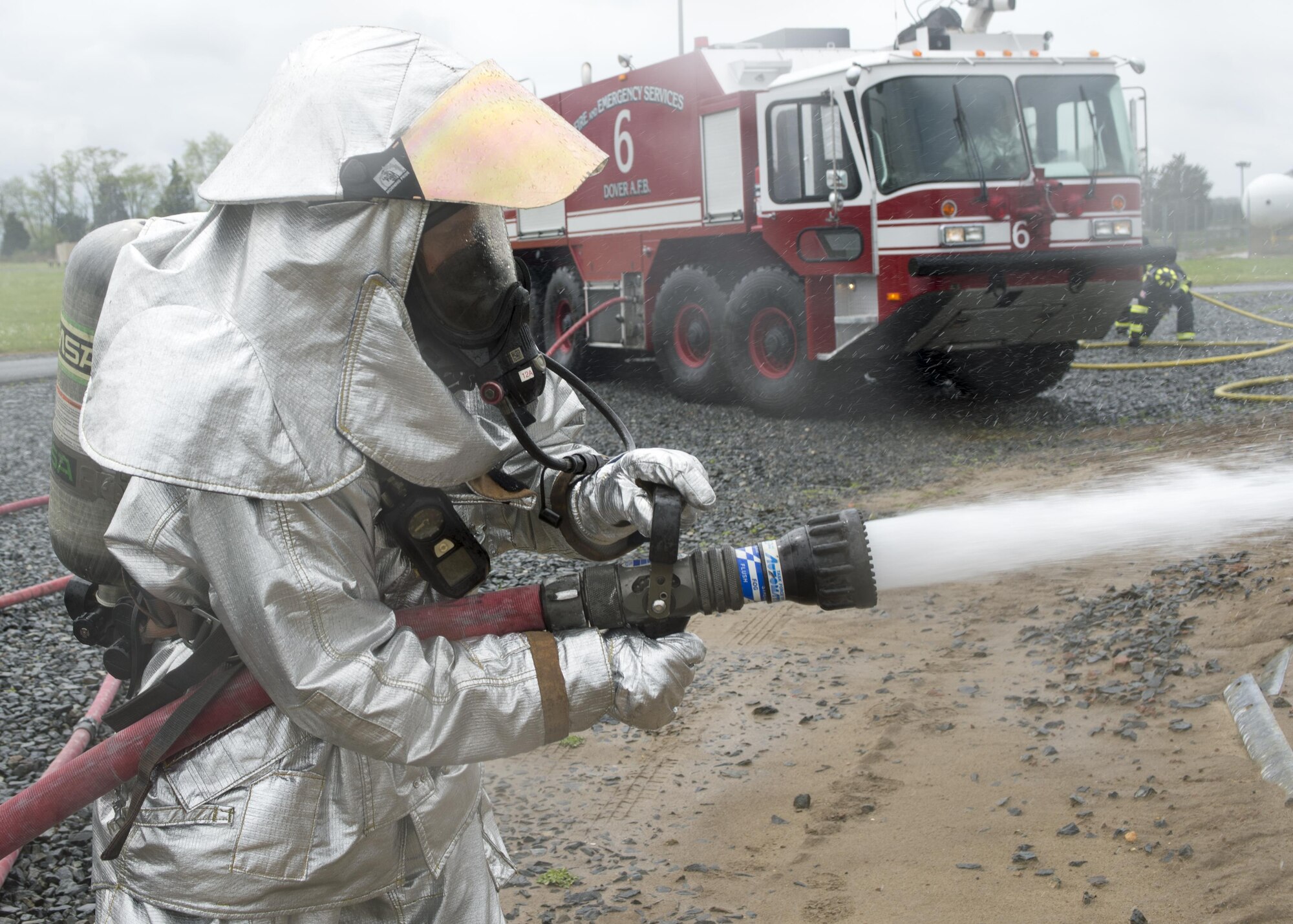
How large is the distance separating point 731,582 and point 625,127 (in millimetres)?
9857

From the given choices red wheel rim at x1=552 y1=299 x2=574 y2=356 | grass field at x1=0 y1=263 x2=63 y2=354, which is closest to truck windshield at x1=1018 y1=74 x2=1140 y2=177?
red wheel rim at x1=552 y1=299 x2=574 y2=356

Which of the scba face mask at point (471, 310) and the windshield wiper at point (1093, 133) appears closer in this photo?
the scba face mask at point (471, 310)

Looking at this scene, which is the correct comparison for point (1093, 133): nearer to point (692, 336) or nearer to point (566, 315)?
point (692, 336)

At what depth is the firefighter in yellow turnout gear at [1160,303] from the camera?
12859 mm

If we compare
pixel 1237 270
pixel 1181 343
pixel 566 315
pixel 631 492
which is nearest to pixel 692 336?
pixel 566 315

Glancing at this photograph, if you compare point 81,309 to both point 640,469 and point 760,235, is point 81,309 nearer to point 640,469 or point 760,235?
point 640,469

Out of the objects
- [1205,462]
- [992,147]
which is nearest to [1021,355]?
[992,147]

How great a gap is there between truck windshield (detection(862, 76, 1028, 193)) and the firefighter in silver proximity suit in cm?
684

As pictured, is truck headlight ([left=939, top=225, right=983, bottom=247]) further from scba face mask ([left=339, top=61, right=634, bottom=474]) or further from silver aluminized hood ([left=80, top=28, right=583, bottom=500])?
silver aluminized hood ([left=80, top=28, right=583, bottom=500])

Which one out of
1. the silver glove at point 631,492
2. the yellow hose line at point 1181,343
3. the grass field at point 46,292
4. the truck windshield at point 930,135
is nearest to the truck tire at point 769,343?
the truck windshield at point 930,135

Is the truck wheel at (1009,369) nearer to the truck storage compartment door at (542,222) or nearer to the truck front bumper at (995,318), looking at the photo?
the truck front bumper at (995,318)

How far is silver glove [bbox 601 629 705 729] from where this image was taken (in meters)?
1.69

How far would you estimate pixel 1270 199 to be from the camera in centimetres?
2553

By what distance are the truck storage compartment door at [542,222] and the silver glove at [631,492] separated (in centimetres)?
1019
